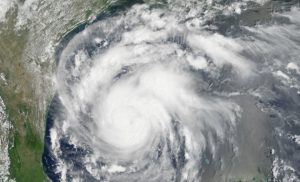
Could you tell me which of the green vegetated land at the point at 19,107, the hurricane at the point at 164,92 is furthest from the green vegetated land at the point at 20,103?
the hurricane at the point at 164,92

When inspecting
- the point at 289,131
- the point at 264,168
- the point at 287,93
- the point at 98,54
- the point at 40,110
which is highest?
the point at 98,54

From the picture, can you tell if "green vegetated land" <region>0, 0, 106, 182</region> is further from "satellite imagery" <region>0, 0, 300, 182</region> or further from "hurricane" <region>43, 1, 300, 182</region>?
"hurricane" <region>43, 1, 300, 182</region>

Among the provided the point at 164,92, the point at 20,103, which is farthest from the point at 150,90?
the point at 20,103

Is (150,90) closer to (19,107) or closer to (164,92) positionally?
(164,92)

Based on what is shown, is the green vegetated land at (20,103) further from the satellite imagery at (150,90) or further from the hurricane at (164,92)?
the hurricane at (164,92)

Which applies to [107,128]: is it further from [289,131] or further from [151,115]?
[289,131]

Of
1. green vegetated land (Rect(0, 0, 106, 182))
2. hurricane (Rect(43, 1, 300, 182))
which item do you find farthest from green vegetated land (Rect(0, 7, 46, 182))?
hurricane (Rect(43, 1, 300, 182))

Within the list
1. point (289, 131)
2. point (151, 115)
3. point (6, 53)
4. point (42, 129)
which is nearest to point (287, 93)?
point (289, 131)
